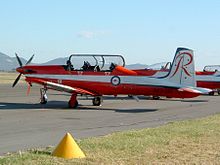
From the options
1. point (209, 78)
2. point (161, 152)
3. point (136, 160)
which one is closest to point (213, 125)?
point (161, 152)

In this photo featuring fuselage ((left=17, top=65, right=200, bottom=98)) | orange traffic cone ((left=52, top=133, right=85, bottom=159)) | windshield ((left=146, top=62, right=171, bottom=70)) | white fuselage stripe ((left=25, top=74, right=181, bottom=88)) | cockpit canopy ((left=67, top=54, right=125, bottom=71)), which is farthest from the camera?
windshield ((left=146, top=62, right=171, bottom=70))

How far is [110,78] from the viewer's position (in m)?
22.2

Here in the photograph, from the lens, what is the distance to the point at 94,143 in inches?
400

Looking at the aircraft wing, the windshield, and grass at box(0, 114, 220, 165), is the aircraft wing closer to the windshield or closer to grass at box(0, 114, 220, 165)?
grass at box(0, 114, 220, 165)

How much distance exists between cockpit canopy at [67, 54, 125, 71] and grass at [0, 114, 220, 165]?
10330mm

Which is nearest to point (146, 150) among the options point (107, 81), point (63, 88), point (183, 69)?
point (107, 81)

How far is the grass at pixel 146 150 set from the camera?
8242 mm

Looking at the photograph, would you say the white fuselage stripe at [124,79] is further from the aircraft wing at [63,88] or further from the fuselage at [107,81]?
the aircraft wing at [63,88]

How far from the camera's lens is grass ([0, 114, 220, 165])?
27.0 feet

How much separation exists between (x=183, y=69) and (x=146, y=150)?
13.6 meters

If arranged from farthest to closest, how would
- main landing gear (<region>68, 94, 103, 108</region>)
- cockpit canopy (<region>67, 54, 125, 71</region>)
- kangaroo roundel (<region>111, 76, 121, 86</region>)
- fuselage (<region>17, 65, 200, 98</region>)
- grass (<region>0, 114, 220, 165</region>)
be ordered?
1. cockpit canopy (<region>67, 54, 125, 71</region>)
2. main landing gear (<region>68, 94, 103, 108</region>)
3. kangaroo roundel (<region>111, 76, 121, 86</region>)
4. fuselage (<region>17, 65, 200, 98</region>)
5. grass (<region>0, 114, 220, 165</region>)

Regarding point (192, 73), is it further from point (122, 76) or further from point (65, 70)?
point (65, 70)

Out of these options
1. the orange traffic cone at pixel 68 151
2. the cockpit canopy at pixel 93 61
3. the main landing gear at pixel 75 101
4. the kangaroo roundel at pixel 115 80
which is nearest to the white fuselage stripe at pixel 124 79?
the kangaroo roundel at pixel 115 80

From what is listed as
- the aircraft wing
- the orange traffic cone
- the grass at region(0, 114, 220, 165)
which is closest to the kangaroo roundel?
the aircraft wing
